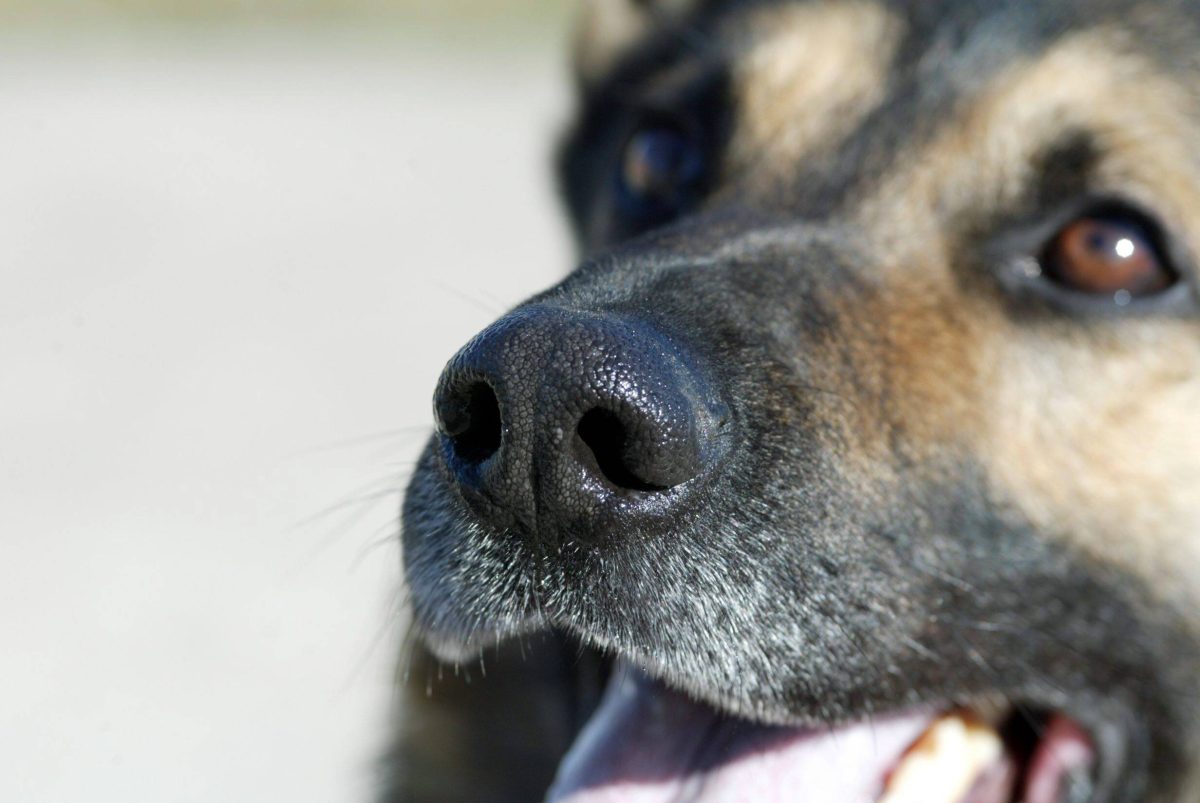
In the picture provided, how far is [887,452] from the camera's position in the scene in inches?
111

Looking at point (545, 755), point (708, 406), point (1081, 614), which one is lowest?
point (545, 755)

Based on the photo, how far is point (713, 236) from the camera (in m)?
3.17

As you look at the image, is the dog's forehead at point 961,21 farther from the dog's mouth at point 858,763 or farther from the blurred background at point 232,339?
the dog's mouth at point 858,763

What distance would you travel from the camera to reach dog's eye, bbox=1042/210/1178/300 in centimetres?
303

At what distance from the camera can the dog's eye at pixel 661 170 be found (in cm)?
379

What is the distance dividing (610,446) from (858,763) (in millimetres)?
907

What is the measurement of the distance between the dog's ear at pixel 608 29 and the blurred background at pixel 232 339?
20 centimetres

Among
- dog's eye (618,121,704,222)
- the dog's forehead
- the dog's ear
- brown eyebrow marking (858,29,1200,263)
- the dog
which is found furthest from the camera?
the dog's ear

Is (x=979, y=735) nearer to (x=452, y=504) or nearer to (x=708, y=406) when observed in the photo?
(x=708, y=406)

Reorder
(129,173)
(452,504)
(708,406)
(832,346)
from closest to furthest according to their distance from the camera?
(708,406) → (452,504) → (832,346) → (129,173)

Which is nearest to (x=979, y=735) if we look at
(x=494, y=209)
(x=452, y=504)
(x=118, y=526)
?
(x=452, y=504)

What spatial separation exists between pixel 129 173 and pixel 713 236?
31.1ft

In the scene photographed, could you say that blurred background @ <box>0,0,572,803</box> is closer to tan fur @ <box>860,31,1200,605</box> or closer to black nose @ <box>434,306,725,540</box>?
black nose @ <box>434,306,725,540</box>

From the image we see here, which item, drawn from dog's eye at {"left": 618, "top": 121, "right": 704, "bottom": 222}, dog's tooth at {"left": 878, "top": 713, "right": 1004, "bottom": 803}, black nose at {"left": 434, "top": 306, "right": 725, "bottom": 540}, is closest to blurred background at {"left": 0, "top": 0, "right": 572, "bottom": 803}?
black nose at {"left": 434, "top": 306, "right": 725, "bottom": 540}
